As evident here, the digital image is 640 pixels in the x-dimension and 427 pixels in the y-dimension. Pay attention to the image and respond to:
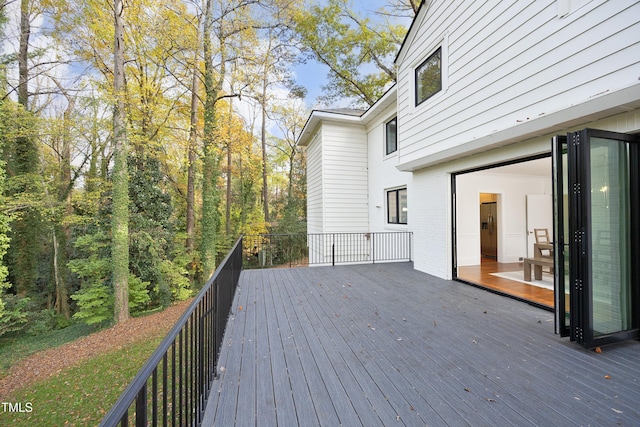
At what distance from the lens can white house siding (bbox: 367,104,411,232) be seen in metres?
8.24

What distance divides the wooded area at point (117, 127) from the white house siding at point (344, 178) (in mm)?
4173

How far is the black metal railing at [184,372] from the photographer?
0.97 metres

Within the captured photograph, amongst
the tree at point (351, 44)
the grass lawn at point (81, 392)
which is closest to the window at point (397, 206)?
the tree at point (351, 44)

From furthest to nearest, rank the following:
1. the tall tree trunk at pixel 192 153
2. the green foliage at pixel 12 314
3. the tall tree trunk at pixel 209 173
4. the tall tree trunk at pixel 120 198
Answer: the tall tree trunk at pixel 192 153 → the tall tree trunk at pixel 209 173 → the tall tree trunk at pixel 120 198 → the green foliage at pixel 12 314

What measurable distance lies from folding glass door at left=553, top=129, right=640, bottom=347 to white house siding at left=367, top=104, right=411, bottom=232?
4891mm

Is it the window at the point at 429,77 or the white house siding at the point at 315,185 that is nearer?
the window at the point at 429,77

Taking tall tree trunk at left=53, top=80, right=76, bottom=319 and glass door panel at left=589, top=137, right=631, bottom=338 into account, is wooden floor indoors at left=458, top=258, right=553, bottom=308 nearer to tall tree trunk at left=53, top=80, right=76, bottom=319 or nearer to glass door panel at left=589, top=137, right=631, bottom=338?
glass door panel at left=589, top=137, right=631, bottom=338

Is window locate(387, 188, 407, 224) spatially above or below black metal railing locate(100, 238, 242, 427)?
above

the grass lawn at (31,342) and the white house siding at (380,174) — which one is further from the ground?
the white house siding at (380,174)

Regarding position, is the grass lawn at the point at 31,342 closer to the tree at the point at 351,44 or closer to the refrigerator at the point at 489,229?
the refrigerator at the point at 489,229

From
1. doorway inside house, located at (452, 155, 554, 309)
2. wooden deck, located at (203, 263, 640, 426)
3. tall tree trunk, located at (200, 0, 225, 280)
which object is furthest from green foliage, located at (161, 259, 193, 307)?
doorway inside house, located at (452, 155, 554, 309)

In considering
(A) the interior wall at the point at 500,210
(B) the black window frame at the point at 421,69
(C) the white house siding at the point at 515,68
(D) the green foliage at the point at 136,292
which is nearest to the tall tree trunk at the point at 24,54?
(D) the green foliage at the point at 136,292

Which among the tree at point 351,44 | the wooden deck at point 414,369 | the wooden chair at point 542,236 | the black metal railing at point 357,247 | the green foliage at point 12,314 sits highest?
the tree at point 351,44

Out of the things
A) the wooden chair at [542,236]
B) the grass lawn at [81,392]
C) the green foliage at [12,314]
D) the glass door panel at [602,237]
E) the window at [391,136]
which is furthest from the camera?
the window at [391,136]
